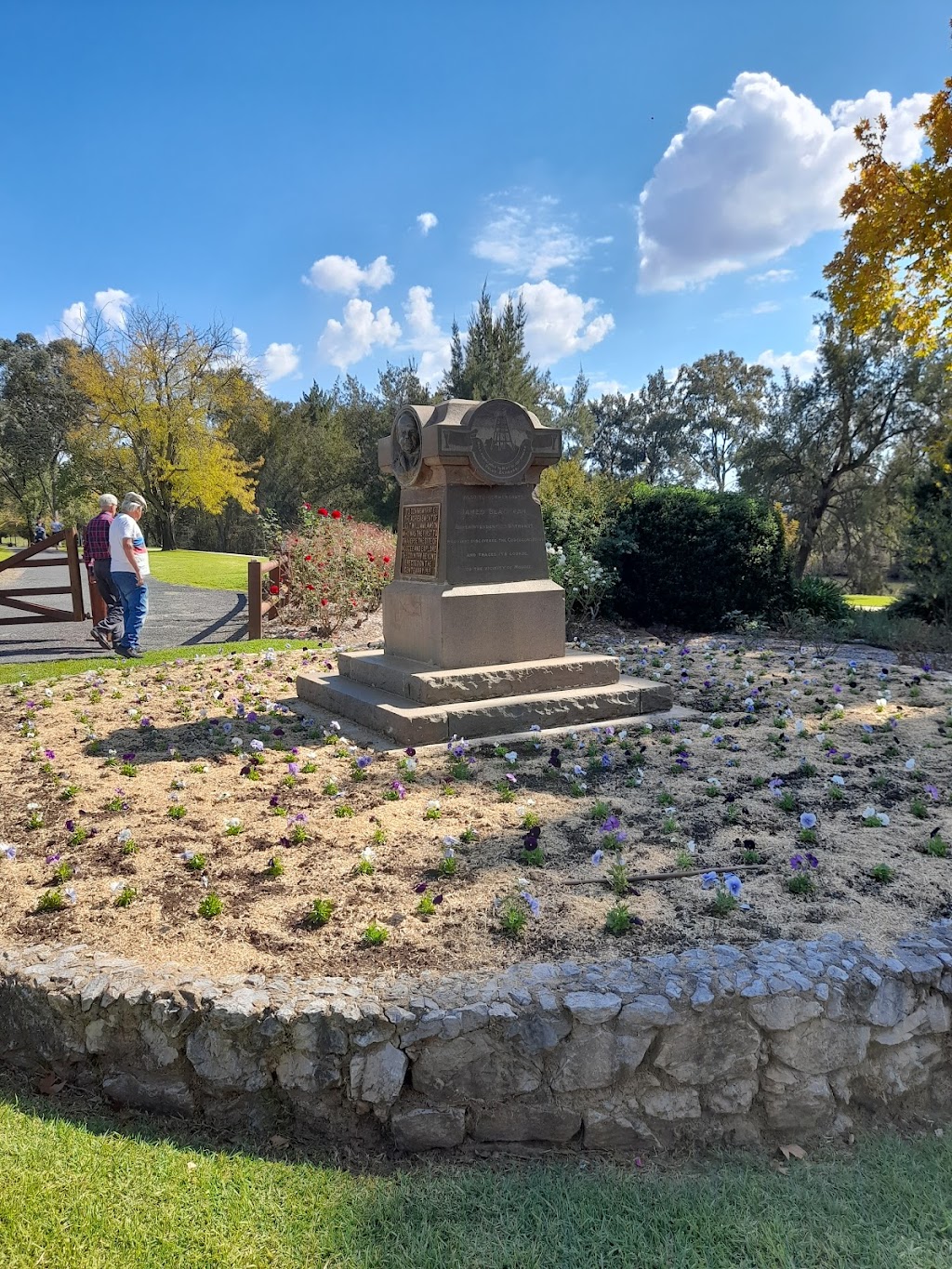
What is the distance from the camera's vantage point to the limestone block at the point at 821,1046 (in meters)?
2.33

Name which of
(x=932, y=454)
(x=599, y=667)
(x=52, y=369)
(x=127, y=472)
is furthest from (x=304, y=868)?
(x=52, y=369)

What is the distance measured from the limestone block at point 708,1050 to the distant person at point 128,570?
7.94 meters

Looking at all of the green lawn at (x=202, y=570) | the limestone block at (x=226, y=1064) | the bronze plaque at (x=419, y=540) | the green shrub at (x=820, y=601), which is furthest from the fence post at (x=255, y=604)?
the limestone block at (x=226, y=1064)

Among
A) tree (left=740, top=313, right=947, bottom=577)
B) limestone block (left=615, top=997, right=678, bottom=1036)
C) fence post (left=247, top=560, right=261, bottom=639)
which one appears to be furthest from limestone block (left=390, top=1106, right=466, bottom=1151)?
tree (left=740, top=313, right=947, bottom=577)

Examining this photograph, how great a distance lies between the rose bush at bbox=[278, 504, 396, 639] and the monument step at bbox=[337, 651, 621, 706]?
478 cm

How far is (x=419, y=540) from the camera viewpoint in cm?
619

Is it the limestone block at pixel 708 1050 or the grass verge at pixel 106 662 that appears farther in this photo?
the grass verge at pixel 106 662

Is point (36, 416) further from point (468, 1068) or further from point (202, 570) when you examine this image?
point (468, 1068)

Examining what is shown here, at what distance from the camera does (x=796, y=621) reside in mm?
10398

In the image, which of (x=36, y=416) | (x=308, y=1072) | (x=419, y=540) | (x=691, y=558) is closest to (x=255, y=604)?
(x=419, y=540)

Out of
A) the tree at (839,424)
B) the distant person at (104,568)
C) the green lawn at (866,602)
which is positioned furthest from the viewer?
the tree at (839,424)

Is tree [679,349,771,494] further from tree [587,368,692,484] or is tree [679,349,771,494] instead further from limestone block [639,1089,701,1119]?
limestone block [639,1089,701,1119]

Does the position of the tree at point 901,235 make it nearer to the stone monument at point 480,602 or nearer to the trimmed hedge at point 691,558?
the trimmed hedge at point 691,558

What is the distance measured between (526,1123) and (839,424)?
1108 inches
